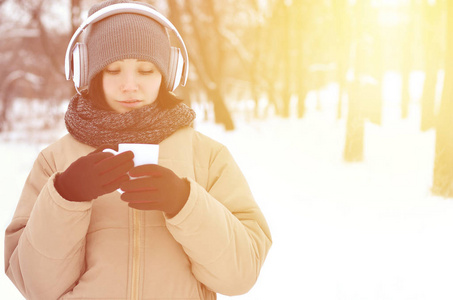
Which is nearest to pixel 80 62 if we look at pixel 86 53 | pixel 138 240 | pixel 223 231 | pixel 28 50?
pixel 86 53

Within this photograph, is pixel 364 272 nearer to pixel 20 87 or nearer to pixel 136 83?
pixel 136 83

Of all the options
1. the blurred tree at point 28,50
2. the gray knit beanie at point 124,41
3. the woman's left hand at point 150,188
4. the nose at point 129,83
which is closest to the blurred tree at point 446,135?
the gray knit beanie at point 124,41

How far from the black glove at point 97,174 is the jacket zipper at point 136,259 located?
231 mm

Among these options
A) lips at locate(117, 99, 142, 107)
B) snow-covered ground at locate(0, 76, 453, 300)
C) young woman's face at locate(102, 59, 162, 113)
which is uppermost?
young woman's face at locate(102, 59, 162, 113)

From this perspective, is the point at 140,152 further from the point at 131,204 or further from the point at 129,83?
the point at 129,83

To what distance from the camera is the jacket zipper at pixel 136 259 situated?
160cm

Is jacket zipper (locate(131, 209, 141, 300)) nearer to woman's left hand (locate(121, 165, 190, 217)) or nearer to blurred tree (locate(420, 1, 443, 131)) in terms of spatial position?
woman's left hand (locate(121, 165, 190, 217))

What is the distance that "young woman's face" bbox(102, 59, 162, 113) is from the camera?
1784 mm

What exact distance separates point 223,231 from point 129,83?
0.64 meters

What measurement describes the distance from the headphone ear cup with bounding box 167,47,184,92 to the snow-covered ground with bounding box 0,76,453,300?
192 cm

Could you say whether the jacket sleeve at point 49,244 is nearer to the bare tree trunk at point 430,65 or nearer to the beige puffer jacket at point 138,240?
the beige puffer jacket at point 138,240

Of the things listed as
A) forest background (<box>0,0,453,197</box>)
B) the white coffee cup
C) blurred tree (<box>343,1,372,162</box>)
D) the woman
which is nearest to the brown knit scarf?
the woman

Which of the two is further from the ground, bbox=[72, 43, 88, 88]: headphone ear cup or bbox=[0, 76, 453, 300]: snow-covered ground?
bbox=[72, 43, 88, 88]: headphone ear cup

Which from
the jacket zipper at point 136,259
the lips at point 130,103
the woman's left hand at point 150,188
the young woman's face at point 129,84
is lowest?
the jacket zipper at point 136,259
